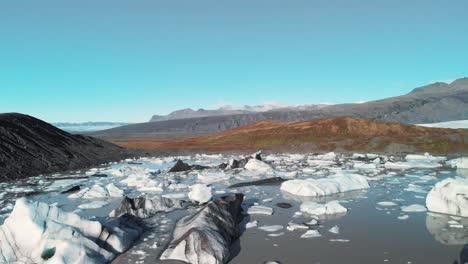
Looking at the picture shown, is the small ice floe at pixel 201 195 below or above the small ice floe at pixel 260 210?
above

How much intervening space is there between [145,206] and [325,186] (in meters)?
9.00

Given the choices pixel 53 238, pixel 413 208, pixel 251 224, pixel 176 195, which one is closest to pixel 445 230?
pixel 413 208

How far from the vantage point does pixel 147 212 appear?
15.2 metres

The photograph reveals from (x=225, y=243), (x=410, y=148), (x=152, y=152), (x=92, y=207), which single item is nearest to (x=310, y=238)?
(x=225, y=243)

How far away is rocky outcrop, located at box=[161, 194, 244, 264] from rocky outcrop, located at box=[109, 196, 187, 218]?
2.56 metres

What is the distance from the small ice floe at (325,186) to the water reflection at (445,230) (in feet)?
18.1

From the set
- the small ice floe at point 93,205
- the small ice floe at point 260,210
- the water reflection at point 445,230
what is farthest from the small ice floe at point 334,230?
the small ice floe at point 93,205

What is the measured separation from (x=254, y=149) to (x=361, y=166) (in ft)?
89.3

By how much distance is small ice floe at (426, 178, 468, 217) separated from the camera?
14.3m

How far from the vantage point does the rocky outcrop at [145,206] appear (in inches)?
578

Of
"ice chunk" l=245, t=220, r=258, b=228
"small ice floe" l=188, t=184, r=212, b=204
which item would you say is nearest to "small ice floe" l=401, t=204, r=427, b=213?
"ice chunk" l=245, t=220, r=258, b=228

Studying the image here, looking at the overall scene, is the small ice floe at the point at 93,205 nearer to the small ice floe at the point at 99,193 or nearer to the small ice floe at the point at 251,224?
the small ice floe at the point at 99,193

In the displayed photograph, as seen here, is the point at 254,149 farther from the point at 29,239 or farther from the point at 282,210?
the point at 29,239

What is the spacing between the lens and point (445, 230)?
12.5 metres
